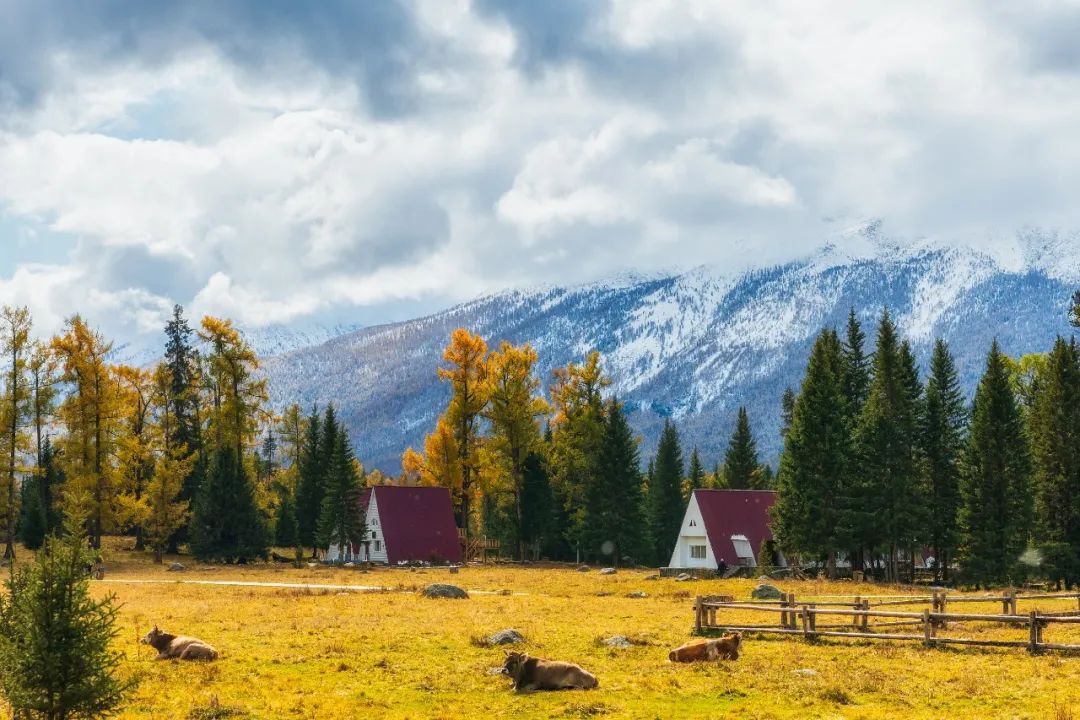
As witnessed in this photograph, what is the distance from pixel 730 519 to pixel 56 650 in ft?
244

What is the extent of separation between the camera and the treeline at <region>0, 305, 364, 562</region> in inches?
2795

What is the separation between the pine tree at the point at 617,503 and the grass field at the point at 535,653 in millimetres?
45525

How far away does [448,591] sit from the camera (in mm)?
47438

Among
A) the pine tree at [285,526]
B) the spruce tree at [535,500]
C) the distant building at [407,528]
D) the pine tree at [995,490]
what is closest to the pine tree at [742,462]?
the spruce tree at [535,500]

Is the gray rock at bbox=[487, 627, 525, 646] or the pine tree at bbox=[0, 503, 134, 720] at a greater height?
the pine tree at bbox=[0, 503, 134, 720]

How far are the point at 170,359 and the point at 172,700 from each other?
80258mm

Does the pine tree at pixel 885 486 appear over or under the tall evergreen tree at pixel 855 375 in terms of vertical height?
under

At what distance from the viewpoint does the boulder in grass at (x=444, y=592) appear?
46.8 m

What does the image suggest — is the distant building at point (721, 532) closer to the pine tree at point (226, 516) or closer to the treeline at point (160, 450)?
the treeline at point (160, 450)

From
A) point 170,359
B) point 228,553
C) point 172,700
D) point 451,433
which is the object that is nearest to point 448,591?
point 172,700

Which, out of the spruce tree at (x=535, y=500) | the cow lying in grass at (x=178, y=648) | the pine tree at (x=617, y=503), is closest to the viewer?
the cow lying in grass at (x=178, y=648)

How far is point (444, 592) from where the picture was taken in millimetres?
47250

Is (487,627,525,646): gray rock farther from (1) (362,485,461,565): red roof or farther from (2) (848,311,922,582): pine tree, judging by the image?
(1) (362,485,461,565): red roof

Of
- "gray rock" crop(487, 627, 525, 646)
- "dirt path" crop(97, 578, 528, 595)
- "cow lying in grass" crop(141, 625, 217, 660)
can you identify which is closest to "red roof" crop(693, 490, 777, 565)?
"dirt path" crop(97, 578, 528, 595)
